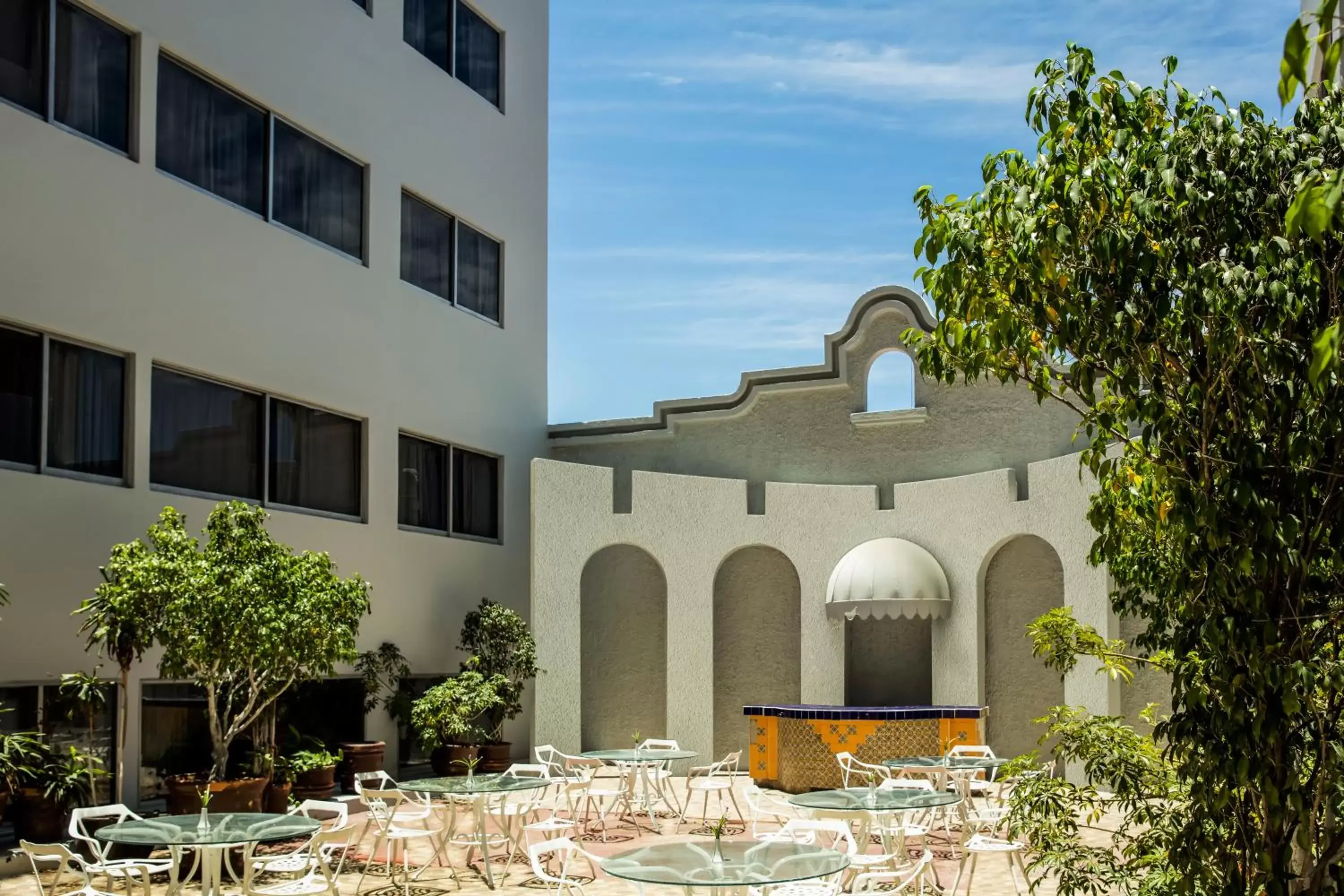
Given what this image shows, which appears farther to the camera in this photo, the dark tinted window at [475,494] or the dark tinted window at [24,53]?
the dark tinted window at [475,494]

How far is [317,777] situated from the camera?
15.9 meters

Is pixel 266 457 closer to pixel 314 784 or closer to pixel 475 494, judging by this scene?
pixel 314 784

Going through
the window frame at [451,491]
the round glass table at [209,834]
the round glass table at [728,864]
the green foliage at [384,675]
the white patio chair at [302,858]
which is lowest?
the white patio chair at [302,858]

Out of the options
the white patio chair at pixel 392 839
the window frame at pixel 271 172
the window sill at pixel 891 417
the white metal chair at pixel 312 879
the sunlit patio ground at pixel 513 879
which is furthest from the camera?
the window sill at pixel 891 417

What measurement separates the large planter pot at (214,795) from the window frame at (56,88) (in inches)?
261

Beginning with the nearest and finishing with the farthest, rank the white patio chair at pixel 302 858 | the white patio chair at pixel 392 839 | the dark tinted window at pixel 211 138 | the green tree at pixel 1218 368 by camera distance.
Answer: the green tree at pixel 1218 368 → the white patio chair at pixel 302 858 → the white patio chair at pixel 392 839 → the dark tinted window at pixel 211 138

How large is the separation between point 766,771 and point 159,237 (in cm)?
1009

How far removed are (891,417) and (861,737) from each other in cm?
517

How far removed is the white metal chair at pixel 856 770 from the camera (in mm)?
14086

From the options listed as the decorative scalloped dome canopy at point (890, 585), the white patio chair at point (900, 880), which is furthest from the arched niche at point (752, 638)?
the white patio chair at point (900, 880)

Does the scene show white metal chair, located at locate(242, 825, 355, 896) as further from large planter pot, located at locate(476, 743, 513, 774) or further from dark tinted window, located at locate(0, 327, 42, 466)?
large planter pot, located at locate(476, 743, 513, 774)

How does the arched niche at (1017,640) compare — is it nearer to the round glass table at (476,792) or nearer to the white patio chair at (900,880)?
the white patio chair at (900,880)

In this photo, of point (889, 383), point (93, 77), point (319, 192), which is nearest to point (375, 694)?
point (319, 192)

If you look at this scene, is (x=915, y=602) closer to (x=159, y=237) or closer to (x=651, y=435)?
(x=651, y=435)
